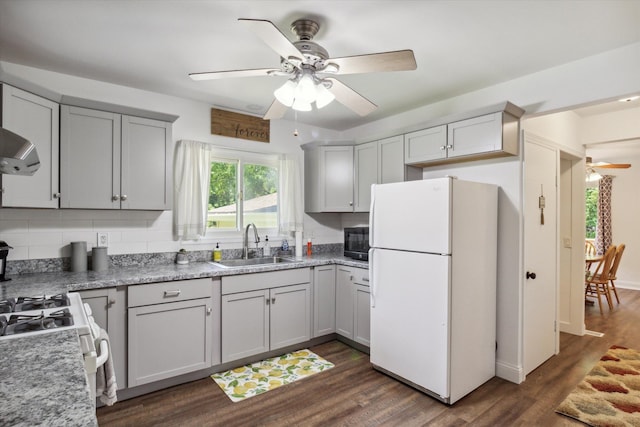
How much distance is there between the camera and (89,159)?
8.47ft

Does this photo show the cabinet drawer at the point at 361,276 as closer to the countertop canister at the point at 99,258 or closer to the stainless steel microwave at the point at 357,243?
the stainless steel microwave at the point at 357,243

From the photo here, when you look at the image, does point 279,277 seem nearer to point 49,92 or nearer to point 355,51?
point 355,51

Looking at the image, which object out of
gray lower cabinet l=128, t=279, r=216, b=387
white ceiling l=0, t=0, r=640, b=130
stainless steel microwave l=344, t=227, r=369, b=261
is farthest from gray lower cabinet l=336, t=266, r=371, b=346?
Result: white ceiling l=0, t=0, r=640, b=130

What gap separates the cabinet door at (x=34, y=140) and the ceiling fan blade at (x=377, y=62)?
2004 millimetres

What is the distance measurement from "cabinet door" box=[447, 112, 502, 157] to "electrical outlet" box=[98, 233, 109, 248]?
2.96 m

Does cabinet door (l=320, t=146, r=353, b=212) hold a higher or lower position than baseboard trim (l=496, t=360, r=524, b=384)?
higher

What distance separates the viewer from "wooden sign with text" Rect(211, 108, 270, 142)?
11.4 feet

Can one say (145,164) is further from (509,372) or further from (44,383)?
(509,372)

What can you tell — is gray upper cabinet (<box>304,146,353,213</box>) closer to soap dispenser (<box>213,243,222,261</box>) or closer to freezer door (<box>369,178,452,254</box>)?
freezer door (<box>369,178,452,254</box>)

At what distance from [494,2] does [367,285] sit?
2351mm

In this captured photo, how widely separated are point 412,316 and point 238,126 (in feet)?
8.28

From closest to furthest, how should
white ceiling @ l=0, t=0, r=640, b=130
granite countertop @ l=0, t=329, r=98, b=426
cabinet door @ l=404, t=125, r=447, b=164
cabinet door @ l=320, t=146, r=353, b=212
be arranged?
1. granite countertop @ l=0, t=329, r=98, b=426
2. white ceiling @ l=0, t=0, r=640, b=130
3. cabinet door @ l=404, t=125, r=447, b=164
4. cabinet door @ l=320, t=146, r=353, b=212

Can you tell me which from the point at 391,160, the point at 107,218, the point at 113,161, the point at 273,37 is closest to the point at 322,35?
the point at 273,37

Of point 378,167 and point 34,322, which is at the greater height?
point 378,167
